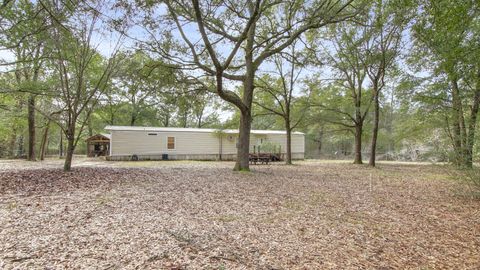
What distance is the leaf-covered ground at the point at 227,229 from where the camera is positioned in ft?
9.41

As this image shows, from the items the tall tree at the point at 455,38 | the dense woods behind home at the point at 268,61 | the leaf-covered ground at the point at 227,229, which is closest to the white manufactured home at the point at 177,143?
the dense woods behind home at the point at 268,61

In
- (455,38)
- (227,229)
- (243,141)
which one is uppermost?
(455,38)

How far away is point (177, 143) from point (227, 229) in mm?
17741

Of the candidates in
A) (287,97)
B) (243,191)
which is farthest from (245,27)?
(287,97)

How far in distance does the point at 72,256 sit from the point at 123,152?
17.5 m

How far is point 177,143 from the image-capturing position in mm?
20922

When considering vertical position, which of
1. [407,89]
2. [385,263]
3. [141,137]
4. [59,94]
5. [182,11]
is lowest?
[385,263]

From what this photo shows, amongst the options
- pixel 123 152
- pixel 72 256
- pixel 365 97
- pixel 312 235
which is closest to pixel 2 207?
pixel 72 256

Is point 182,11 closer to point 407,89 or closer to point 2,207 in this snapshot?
point 2,207

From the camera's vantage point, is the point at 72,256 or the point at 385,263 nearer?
the point at 72,256

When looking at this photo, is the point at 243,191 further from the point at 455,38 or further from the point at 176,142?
the point at 176,142

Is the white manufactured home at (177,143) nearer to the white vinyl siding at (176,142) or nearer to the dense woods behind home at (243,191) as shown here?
the white vinyl siding at (176,142)

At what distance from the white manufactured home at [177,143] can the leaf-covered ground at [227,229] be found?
1236 cm

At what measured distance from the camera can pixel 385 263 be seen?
9.82 feet
